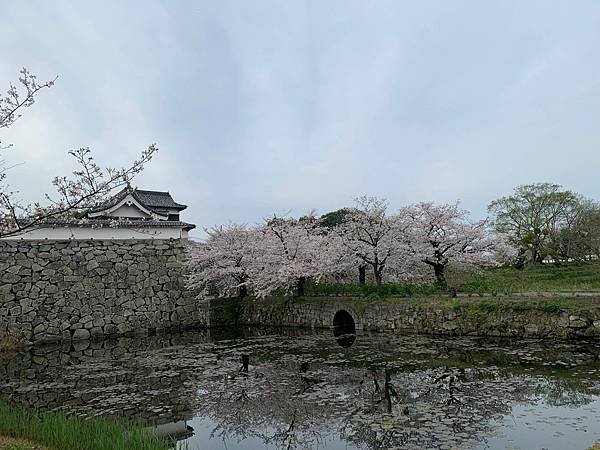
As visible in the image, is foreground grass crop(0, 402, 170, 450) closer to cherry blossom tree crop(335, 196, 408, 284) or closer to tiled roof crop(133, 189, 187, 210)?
cherry blossom tree crop(335, 196, 408, 284)

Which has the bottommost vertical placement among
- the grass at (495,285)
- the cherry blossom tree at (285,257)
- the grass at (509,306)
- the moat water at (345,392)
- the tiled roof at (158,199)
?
the moat water at (345,392)

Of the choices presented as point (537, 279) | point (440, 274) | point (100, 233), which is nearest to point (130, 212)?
point (100, 233)

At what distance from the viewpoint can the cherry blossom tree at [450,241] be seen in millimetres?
15578

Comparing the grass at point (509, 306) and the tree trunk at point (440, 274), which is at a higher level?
the tree trunk at point (440, 274)

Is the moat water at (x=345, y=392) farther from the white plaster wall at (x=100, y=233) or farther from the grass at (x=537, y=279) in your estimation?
the white plaster wall at (x=100, y=233)

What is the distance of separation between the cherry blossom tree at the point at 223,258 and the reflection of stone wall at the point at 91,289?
28.8 inches

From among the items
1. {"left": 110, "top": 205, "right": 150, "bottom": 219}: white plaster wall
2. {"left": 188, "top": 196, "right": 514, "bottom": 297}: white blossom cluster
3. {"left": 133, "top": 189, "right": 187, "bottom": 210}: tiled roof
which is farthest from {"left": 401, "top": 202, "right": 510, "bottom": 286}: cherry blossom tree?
{"left": 133, "top": 189, "right": 187, "bottom": 210}: tiled roof

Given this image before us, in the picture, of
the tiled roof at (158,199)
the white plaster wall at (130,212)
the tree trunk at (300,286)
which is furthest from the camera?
the tiled roof at (158,199)

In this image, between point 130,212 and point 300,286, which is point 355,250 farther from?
point 130,212

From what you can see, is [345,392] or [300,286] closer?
[345,392]

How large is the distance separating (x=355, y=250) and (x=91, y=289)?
9.65 metres

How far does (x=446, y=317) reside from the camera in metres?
12.5

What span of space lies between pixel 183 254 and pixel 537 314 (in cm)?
1312

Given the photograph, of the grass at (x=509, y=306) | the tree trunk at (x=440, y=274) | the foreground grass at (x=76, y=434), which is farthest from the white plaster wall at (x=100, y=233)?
the foreground grass at (x=76, y=434)
